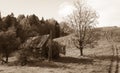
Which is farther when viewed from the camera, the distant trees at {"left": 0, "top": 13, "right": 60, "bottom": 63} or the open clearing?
the distant trees at {"left": 0, "top": 13, "right": 60, "bottom": 63}

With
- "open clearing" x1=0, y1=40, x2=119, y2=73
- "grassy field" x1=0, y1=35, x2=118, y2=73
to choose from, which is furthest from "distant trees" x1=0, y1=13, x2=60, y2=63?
"open clearing" x1=0, y1=40, x2=119, y2=73

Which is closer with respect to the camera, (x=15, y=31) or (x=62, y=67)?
(x=62, y=67)

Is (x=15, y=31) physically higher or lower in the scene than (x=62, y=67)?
higher

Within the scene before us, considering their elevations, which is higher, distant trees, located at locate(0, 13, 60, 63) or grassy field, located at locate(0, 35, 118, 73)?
distant trees, located at locate(0, 13, 60, 63)

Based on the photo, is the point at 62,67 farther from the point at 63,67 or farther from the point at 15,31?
the point at 15,31

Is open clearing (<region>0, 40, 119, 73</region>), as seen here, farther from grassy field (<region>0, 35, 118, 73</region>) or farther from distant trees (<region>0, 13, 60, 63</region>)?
distant trees (<region>0, 13, 60, 63</region>)

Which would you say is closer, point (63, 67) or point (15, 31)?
point (63, 67)

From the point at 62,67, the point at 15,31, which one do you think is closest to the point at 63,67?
the point at 62,67

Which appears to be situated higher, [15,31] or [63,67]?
[15,31]

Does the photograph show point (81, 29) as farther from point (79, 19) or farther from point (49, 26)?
point (49, 26)

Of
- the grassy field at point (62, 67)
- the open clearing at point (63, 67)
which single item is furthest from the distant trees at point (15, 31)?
the open clearing at point (63, 67)

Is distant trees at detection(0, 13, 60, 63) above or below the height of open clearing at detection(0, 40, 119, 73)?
above

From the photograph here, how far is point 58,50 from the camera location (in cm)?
4919

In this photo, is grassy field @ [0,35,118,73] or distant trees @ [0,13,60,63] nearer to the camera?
grassy field @ [0,35,118,73]
